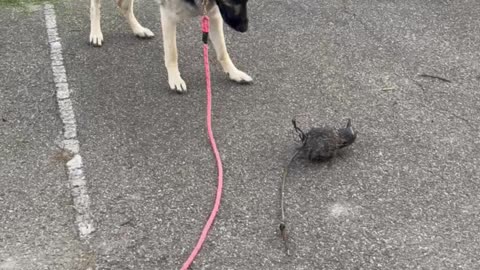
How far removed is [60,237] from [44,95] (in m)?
A: 1.67

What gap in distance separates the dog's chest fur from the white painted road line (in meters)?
0.99

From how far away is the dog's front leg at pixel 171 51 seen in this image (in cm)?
414

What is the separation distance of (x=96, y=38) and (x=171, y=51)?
1142 millimetres

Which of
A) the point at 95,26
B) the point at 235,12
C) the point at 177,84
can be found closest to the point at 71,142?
the point at 177,84

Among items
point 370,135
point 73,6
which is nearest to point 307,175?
point 370,135

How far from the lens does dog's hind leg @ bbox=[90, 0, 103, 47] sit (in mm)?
5020

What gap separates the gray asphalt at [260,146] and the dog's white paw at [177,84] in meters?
0.06

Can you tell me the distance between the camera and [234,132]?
12.4 feet

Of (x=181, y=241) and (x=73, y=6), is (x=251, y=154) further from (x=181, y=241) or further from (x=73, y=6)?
(x=73, y=6)

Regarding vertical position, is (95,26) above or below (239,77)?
below

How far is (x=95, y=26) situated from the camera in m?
5.06

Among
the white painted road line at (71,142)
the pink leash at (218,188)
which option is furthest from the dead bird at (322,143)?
the white painted road line at (71,142)

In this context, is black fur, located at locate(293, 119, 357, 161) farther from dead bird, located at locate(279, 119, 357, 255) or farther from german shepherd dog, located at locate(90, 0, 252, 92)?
german shepherd dog, located at locate(90, 0, 252, 92)

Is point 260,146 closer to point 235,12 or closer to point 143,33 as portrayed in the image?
point 235,12
